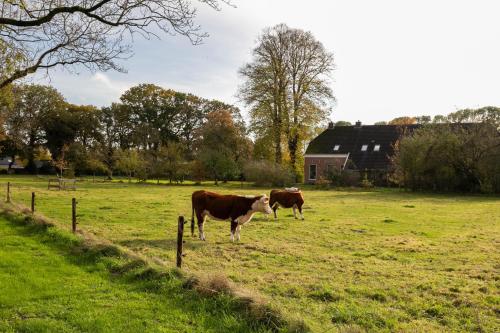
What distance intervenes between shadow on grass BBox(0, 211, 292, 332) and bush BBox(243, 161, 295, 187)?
102 feet

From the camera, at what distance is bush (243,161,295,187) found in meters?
42.8

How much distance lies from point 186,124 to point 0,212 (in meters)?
53.6

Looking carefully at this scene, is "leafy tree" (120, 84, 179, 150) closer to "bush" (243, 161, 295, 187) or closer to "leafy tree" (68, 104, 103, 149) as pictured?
"leafy tree" (68, 104, 103, 149)

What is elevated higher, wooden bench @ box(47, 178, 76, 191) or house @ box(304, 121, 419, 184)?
house @ box(304, 121, 419, 184)

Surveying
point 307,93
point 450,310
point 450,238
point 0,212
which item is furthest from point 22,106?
point 450,310

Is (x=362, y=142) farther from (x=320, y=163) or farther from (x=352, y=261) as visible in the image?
(x=352, y=261)

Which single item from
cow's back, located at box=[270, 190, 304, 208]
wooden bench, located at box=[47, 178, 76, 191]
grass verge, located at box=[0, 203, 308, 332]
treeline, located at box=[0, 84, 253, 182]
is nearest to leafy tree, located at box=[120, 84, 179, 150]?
treeline, located at box=[0, 84, 253, 182]

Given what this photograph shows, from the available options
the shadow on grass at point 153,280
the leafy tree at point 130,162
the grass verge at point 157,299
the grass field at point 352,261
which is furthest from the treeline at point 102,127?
the grass verge at point 157,299

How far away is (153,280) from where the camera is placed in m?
7.34

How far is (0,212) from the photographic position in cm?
1509

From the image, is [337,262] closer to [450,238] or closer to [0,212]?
[450,238]

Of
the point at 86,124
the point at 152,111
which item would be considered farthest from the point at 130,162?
the point at 86,124

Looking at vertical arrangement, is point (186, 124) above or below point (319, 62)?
below

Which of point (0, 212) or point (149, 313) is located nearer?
point (149, 313)
